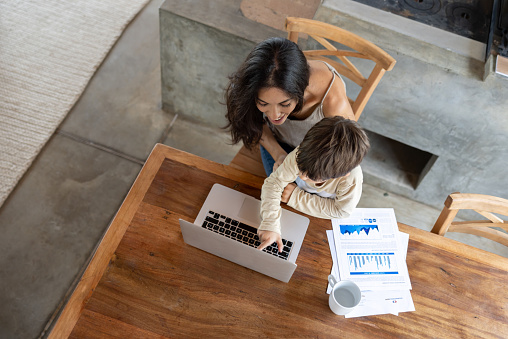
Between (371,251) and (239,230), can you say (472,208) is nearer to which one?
(371,251)

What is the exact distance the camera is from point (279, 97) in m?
1.36

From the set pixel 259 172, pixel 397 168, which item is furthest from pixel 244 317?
pixel 397 168

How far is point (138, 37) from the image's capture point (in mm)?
2979

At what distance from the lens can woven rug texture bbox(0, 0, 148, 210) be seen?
250cm

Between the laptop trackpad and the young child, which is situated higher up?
the young child

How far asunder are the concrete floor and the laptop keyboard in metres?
1.08

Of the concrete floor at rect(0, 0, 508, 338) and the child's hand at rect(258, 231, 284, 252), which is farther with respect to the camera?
the concrete floor at rect(0, 0, 508, 338)

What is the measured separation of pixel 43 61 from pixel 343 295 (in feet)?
8.10

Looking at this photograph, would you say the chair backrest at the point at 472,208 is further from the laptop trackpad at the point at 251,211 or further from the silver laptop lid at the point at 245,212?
the laptop trackpad at the point at 251,211

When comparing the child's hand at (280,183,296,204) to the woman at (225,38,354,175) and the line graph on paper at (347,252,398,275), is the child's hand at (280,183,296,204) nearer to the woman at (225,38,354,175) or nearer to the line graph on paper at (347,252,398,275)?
the woman at (225,38,354,175)

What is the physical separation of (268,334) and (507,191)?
1.62 m

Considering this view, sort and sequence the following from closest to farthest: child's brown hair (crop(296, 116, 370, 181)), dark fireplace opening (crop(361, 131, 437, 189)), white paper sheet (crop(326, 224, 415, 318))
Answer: child's brown hair (crop(296, 116, 370, 181)) → white paper sheet (crop(326, 224, 415, 318)) → dark fireplace opening (crop(361, 131, 437, 189))

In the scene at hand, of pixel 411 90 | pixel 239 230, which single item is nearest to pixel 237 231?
pixel 239 230

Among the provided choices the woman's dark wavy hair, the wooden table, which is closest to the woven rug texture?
the wooden table
